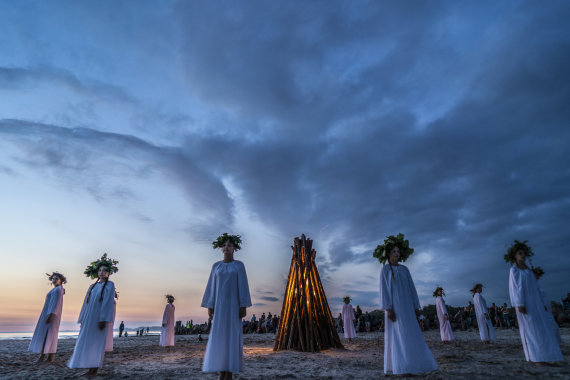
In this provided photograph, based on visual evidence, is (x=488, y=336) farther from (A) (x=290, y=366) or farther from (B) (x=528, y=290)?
(A) (x=290, y=366)

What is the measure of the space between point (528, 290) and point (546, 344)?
102cm

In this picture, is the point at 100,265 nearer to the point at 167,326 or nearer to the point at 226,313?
the point at 226,313

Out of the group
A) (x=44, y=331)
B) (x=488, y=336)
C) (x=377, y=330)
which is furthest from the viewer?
(x=377, y=330)

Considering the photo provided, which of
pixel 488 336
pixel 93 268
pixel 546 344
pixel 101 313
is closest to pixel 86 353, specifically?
pixel 101 313

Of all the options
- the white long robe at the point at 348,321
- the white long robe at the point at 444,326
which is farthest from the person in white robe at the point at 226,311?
the white long robe at the point at 348,321

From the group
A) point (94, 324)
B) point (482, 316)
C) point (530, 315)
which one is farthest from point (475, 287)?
point (94, 324)

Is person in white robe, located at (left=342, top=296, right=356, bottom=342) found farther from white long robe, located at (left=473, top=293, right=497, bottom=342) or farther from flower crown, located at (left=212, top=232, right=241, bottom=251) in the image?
flower crown, located at (left=212, top=232, right=241, bottom=251)

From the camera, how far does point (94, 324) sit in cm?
669

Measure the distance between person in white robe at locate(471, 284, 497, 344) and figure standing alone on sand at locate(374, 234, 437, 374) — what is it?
29.5 feet

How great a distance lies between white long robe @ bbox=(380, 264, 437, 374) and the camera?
5.45m

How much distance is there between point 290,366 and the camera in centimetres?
765

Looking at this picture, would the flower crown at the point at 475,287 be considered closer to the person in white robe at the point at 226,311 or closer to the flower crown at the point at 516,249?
the flower crown at the point at 516,249

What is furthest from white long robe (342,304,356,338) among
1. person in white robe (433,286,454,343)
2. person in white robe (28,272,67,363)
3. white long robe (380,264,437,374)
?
person in white robe (28,272,67,363)

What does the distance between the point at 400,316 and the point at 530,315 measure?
9.69ft
